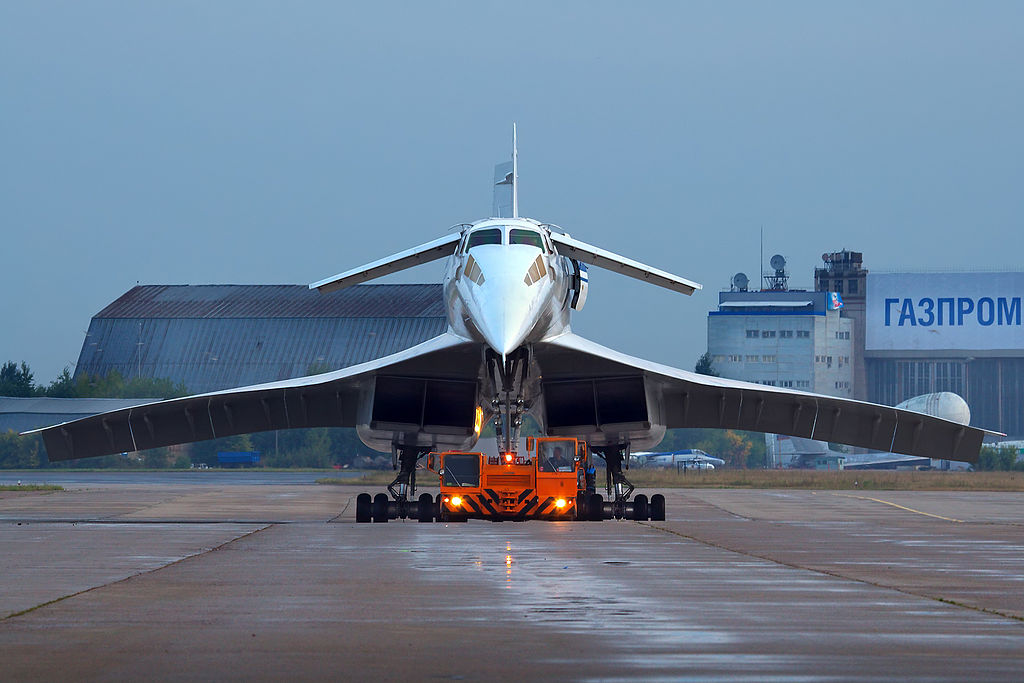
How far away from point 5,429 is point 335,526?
64.0m

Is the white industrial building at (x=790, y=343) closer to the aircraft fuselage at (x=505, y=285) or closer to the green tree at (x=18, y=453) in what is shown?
the green tree at (x=18, y=453)

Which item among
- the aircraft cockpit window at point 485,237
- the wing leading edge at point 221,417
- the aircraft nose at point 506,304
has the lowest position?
the wing leading edge at point 221,417

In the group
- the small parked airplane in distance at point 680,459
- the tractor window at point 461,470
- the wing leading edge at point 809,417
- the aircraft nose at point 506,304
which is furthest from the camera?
the small parked airplane in distance at point 680,459

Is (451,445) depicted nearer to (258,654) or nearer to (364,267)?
(364,267)

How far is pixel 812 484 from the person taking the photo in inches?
2124

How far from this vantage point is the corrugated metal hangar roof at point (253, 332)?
90750 millimetres

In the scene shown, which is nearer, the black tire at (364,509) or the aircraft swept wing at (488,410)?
the black tire at (364,509)

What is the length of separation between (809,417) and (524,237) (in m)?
8.00

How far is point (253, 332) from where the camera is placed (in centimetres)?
9356

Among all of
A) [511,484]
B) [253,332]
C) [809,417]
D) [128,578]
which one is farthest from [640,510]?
[253,332]

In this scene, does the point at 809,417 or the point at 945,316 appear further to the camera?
the point at 945,316

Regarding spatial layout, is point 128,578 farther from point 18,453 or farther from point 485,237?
point 18,453

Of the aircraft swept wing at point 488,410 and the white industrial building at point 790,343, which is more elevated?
the white industrial building at point 790,343

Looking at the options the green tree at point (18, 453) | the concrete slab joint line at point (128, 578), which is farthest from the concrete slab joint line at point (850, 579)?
the green tree at point (18, 453)
